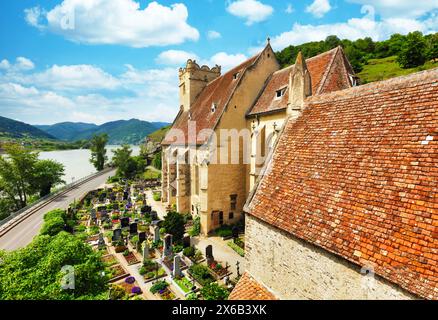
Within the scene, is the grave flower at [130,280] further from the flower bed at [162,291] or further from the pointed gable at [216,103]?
the pointed gable at [216,103]

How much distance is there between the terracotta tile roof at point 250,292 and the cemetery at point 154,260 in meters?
4.80

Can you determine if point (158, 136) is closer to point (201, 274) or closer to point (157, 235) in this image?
point (157, 235)

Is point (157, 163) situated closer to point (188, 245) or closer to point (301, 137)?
point (188, 245)

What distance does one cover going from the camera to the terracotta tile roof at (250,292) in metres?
8.55

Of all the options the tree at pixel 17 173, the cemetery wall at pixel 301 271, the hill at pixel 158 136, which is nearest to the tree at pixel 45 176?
the tree at pixel 17 173

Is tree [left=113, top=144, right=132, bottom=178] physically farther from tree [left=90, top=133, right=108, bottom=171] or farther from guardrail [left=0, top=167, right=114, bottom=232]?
guardrail [left=0, top=167, right=114, bottom=232]

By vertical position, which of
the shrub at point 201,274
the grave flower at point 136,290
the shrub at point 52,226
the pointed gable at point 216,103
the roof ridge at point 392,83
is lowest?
the grave flower at point 136,290

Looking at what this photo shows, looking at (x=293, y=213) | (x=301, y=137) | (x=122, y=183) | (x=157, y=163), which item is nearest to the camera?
(x=293, y=213)

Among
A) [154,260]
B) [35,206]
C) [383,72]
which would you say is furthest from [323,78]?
[383,72]

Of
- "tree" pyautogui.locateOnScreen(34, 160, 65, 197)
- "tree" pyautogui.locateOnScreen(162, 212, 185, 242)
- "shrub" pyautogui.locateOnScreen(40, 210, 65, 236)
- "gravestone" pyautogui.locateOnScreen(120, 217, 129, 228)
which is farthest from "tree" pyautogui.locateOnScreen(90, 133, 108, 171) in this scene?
"tree" pyautogui.locateOnScreen(162, 212, 185, 242)
